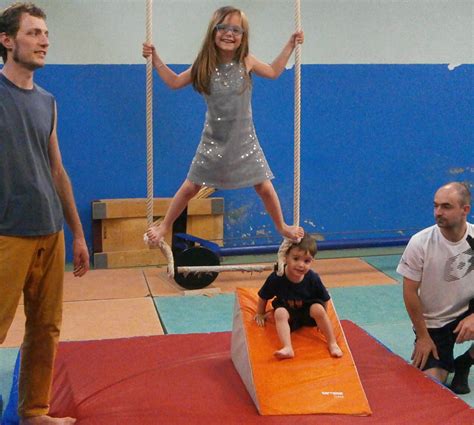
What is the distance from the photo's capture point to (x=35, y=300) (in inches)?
114

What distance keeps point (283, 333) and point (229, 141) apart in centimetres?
110

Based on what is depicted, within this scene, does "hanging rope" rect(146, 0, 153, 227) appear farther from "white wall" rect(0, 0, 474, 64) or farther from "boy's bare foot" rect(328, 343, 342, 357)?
"white wall" rect(0, 0, 474, 64)

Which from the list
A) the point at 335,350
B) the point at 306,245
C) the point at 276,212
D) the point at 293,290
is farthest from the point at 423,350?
the point at 276,212

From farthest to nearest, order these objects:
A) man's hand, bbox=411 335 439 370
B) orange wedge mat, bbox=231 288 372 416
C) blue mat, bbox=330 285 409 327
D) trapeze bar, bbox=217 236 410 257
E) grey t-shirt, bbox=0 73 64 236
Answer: trapeze bar, bbox=217 236 410 257 → blue mat, bbox=330 285 409 327 → man's hand, bbox=411 335 439 370 → orange wedge mat, bbox=231 288 372 416 → grey t-shirt, bbox=0 73 64 236

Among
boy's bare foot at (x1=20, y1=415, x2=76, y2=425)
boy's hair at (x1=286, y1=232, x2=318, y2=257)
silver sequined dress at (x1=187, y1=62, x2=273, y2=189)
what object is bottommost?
boy's bare foot at (x1=20, y1=415, x2=76, y2=425)

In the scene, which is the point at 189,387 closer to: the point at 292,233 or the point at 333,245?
the point at 292,233

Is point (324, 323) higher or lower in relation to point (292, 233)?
lower

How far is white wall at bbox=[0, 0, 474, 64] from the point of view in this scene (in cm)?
622

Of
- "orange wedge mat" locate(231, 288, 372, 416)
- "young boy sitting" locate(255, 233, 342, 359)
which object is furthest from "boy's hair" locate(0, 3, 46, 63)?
"orange wedge mat" locate(231, 288, 372, 416)

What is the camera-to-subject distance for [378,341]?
14.3ft

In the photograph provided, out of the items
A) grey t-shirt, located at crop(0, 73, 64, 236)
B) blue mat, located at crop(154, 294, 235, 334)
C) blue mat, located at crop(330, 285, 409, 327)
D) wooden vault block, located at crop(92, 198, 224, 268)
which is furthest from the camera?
wooden vault block, located at crop(92, 198, 224, 268)

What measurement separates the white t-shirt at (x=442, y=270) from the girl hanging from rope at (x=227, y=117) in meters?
0.76

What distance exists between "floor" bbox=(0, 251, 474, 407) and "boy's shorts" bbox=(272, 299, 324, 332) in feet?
2.72

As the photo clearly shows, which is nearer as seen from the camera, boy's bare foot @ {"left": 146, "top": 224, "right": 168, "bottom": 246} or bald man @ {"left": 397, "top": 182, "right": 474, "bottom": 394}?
boy's bare foot @ {"left": 146, "top": 224, "right": 168, "bottom": 246}
